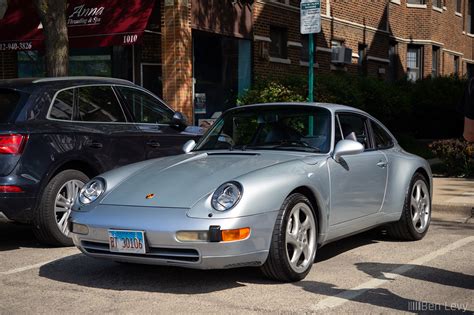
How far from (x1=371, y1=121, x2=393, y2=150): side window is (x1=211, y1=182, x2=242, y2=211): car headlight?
2.52 m

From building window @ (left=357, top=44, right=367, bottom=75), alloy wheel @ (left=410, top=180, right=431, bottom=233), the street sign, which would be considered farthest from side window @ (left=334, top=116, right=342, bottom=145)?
building window @ (left=357, top=44, right=367, bottom=75)

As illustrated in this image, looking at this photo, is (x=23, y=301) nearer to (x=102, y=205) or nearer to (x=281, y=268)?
(x=102, y=205)

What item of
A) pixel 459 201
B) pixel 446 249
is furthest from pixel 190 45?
pixel 446 249

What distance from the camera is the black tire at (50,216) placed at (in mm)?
6770

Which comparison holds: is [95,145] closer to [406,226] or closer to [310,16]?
[406,226]

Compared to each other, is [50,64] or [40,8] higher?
[40,8]

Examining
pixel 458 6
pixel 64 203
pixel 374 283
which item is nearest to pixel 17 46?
pixel 64 203

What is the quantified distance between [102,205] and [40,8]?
6.08 m

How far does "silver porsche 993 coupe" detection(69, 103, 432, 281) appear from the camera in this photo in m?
4.95

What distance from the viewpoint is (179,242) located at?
4.90m

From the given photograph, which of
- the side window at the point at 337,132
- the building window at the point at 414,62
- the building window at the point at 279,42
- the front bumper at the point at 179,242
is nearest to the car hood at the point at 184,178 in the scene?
the front bumper at the point at 179,242

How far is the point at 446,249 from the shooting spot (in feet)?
22.7

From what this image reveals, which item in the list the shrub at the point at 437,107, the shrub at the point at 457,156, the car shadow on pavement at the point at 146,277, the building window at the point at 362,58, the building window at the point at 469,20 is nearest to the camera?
the car shadow on pavement at the point at 146,277

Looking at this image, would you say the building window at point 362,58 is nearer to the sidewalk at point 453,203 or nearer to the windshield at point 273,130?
the sidewalk at point 453,203
